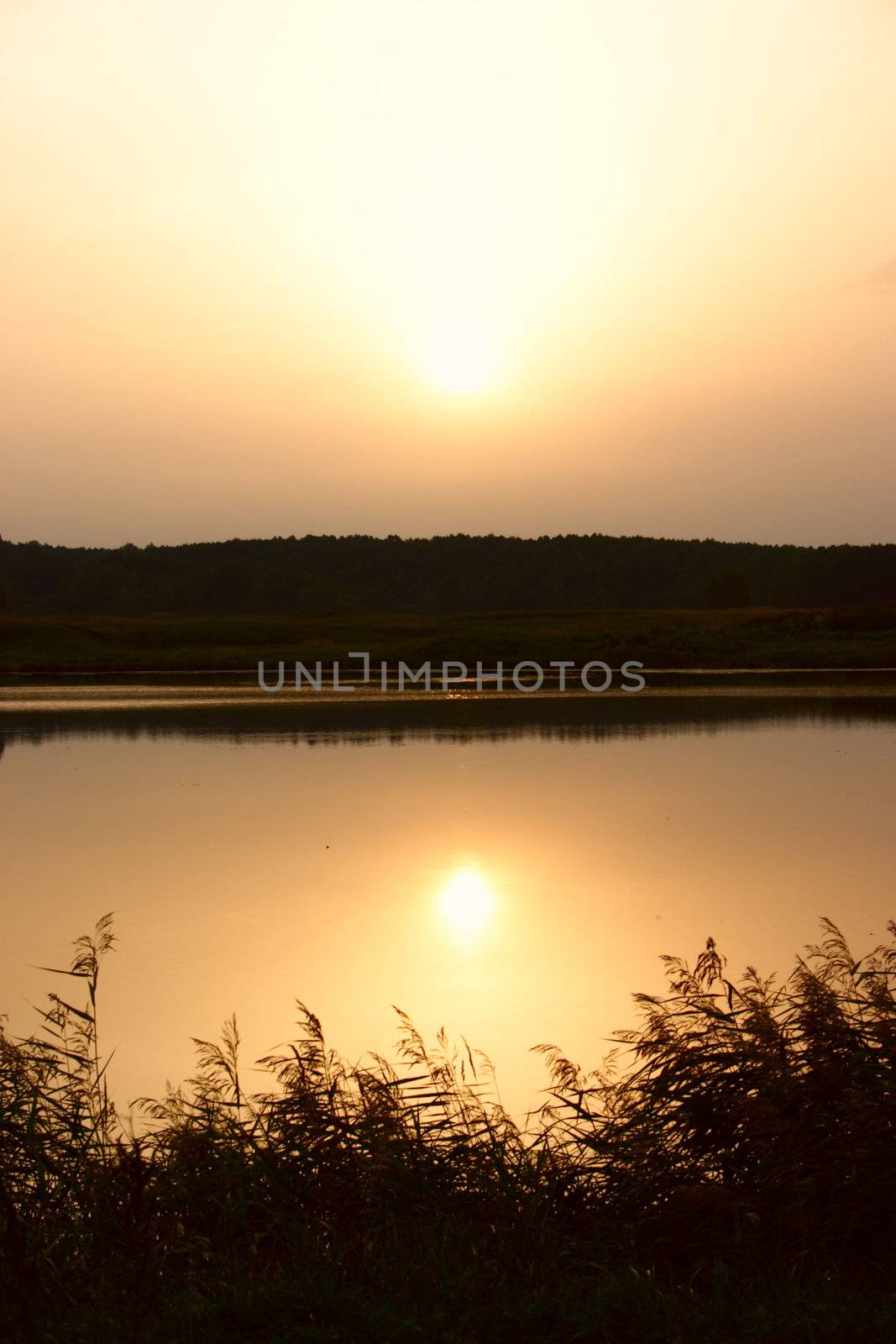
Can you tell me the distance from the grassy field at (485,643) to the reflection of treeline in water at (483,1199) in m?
42.2

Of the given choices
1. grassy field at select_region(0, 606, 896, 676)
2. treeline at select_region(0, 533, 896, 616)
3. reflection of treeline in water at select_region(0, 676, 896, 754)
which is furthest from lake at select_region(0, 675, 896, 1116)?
treeline at select_region(0, 533, 896, 616)

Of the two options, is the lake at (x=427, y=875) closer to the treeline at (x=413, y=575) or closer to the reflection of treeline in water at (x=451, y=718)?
the reflection of treeline in water at (x=451, y=718)

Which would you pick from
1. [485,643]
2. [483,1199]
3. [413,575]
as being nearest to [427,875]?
[483,1199]

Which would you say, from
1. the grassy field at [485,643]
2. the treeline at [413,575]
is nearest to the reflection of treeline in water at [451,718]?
the grassy field at [485,643]

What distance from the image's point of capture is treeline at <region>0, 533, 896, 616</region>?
366 feet

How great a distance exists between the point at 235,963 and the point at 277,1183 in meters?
3.29

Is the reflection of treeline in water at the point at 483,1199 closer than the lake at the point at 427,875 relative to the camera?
Yes

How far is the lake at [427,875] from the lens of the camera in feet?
23.5

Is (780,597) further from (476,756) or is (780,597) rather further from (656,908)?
(656,908)

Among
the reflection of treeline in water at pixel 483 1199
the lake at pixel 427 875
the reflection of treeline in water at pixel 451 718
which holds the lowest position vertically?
the reflection of treeline in water at pixel 451 718

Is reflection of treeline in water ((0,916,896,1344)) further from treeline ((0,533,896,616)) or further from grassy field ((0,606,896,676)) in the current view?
treeline ((0,533,896,616))

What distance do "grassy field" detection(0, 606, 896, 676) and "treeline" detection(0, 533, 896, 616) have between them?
44476mm

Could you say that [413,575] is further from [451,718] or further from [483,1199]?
[483,1199]

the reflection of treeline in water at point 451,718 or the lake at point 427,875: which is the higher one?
the lake at point 427,875
